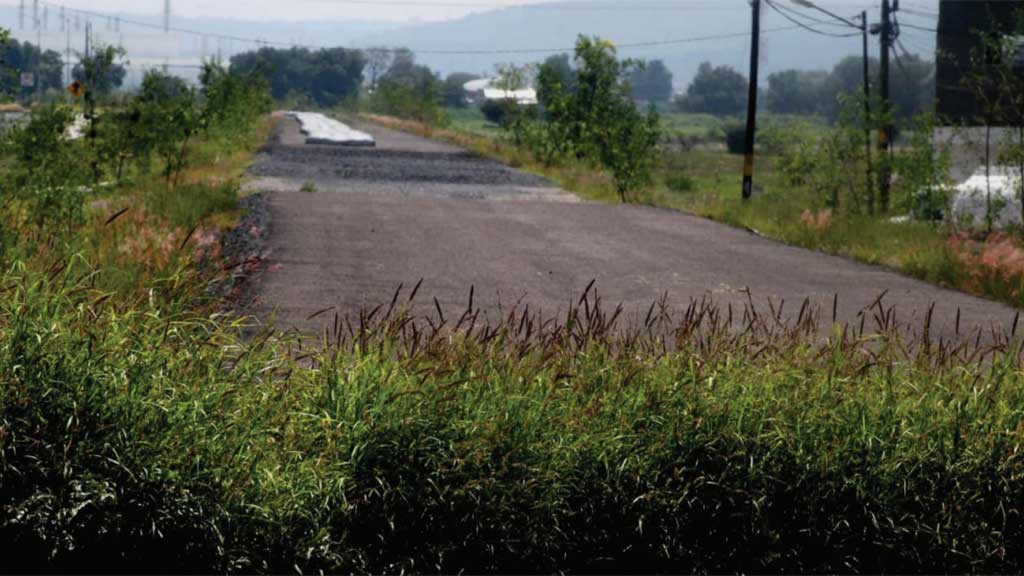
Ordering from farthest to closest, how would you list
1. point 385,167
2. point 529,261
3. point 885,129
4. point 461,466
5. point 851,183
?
point 385,167, point 885,129, point 851,183, point 529,261, point 461,466

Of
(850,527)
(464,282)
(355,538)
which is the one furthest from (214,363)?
(464,282)

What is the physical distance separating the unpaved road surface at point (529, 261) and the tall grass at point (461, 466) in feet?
5.62

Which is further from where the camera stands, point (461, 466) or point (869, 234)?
point (869, 234)

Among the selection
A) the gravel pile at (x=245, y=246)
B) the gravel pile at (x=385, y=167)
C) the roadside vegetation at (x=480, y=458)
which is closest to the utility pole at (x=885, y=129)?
the gravel pile at (x=385, y=167)

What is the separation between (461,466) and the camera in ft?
18.2

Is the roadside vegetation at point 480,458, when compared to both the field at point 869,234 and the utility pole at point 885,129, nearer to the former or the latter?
the field at point 869,234

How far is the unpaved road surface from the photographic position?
1323cm

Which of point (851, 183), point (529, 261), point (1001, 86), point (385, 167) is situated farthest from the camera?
point (385, 167)

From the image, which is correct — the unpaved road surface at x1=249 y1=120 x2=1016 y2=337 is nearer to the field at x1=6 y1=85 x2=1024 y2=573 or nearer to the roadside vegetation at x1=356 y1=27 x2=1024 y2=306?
the roadside vegetation at x1=356 y1=27 x2=1024 y2=306

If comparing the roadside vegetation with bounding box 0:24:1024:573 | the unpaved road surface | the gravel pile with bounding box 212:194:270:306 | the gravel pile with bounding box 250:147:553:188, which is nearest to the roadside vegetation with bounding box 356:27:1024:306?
the unpaved road surface

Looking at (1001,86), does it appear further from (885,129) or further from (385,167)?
(385,167)

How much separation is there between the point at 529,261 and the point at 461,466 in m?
11.3

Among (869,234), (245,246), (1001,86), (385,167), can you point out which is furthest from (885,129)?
(385,167)

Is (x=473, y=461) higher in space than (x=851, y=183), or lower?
lower
